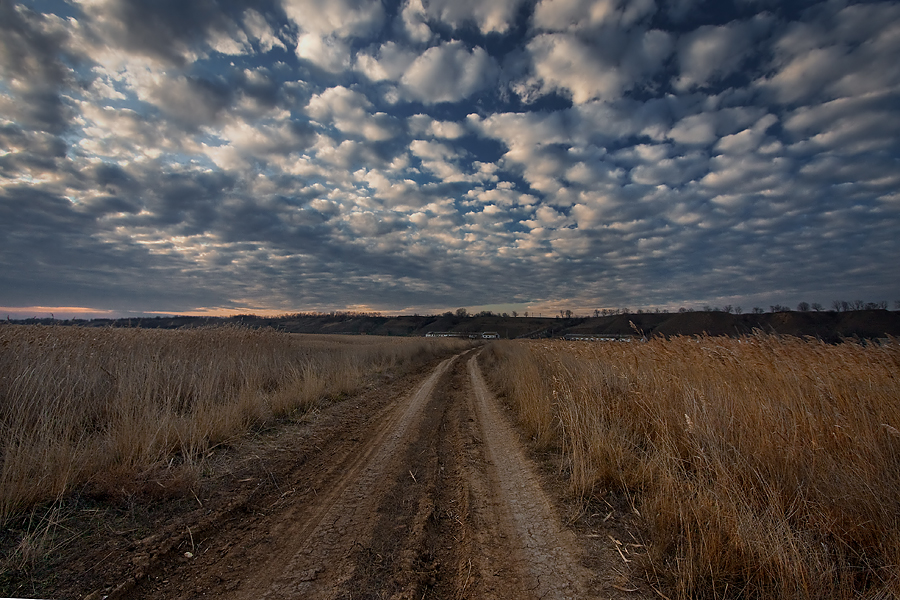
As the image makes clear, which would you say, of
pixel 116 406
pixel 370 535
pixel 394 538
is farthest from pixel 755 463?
pixel 116 406

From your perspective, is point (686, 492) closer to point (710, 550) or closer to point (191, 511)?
point (710, 550)

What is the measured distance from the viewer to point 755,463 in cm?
384

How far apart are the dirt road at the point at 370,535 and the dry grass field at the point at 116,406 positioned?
3.75 ft

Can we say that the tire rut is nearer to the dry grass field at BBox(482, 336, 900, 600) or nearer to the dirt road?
the dirt road

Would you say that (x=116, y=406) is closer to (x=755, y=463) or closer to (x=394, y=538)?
(x=394, y=538)

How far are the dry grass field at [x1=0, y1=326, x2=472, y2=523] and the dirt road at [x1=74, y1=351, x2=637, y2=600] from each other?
114cm

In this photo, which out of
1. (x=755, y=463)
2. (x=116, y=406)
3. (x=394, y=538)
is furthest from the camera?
(x=116, y=406)

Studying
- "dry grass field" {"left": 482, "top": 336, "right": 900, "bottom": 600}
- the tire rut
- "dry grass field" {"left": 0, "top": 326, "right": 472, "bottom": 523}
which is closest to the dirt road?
the tire rut

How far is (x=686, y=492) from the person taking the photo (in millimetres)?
3695

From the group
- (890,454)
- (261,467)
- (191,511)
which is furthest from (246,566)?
(890,454)

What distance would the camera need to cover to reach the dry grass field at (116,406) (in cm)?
391

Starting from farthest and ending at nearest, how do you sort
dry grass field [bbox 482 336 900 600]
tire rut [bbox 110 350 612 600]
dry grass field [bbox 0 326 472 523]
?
dry grass field [bbox 0 326 472 523], tire rut [bbox 110 350 612 600], dry grass field [bbox 482 336 900 600]

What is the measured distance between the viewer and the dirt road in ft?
9.08

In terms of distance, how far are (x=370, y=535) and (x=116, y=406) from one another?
17.2 feet
